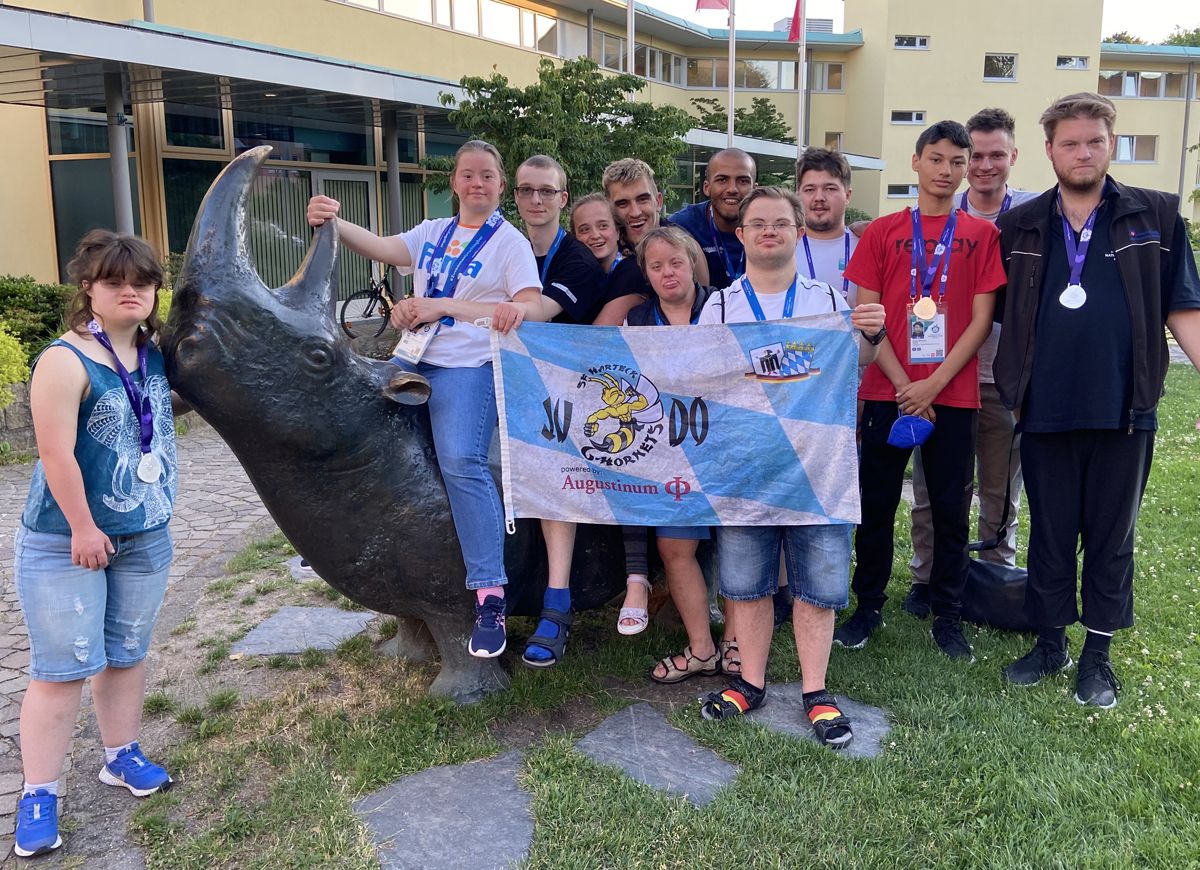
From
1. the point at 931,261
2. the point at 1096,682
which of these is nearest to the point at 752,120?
the point at 931,261

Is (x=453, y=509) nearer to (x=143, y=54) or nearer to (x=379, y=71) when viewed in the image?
(x=143, y=54)

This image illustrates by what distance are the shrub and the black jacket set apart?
8.61 meters

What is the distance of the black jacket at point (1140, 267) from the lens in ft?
12.9

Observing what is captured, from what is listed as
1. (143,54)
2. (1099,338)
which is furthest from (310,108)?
(1099,338)

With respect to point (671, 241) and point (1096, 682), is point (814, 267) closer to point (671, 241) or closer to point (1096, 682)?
point (671, 241)

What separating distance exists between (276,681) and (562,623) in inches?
58.6

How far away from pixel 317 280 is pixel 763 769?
249 cm

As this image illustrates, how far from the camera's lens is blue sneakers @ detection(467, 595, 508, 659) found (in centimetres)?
373

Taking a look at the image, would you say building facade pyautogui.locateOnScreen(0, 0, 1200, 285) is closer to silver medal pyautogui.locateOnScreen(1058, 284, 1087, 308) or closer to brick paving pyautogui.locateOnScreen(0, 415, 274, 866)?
brick paving pyautogui.locateOnScreen(0, 415, 274, 866)

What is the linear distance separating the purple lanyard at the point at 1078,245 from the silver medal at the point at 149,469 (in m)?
3.73

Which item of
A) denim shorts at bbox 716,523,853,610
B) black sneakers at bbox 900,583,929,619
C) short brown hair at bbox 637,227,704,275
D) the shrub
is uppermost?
short brown hair at bbox 637,227,704,275

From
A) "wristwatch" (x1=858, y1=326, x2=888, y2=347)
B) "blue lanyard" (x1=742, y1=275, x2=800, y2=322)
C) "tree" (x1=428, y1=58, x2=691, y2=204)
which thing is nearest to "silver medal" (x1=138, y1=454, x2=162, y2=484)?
"blue lanyard" (x1=742, y1=275, x2=800, y2=322)

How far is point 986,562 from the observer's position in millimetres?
5117

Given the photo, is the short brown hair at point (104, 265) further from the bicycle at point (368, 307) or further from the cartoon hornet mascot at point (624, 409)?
the bicycle at point (368, 307)
